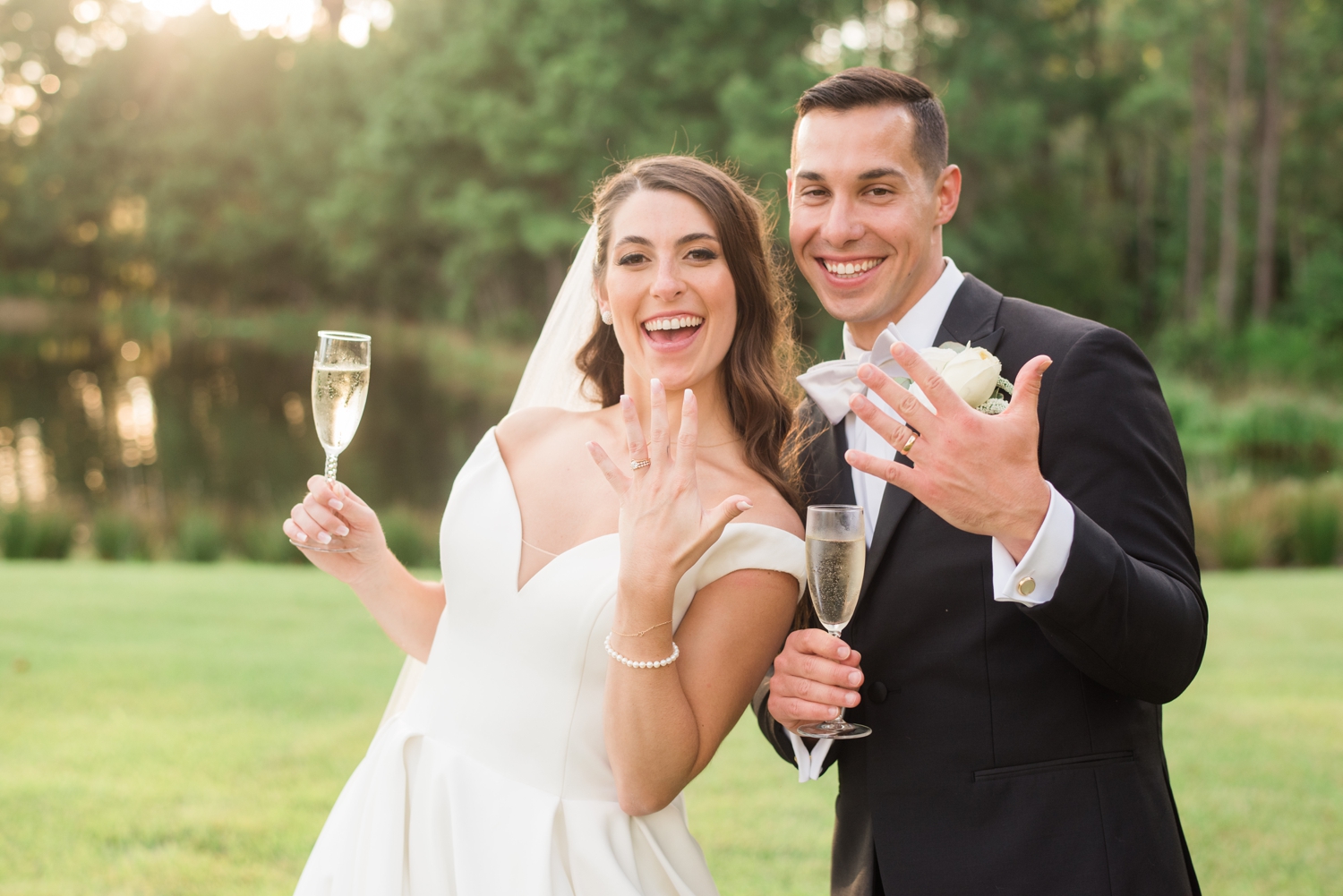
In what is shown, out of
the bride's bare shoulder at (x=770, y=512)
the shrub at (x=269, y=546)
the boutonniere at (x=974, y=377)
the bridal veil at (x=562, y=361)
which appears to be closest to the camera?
the boutonniere at (x=974, y=377)

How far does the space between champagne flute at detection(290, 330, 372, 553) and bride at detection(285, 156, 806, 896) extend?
0.14 metres

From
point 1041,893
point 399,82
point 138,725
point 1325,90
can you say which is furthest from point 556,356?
point 399,82

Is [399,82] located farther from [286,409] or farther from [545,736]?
[545,736]

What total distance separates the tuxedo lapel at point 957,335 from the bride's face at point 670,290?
1.45 ft

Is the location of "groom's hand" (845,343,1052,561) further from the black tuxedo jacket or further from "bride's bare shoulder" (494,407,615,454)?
"bride's bare shoulder" (494,407,615,454)

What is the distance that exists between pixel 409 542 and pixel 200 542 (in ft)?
8.03

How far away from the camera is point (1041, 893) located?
7.40 ft

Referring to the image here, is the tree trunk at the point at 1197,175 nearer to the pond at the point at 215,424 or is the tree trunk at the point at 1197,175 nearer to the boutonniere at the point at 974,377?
the pond at the point at 215,424

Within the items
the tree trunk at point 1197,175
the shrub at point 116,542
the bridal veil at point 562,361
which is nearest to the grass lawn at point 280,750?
the bridal veil at point 562,361

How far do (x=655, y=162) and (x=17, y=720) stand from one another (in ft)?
18.1

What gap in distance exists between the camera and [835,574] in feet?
7.30

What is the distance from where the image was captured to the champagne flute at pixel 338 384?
267 cm

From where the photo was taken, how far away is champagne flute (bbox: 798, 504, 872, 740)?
2.21 meters

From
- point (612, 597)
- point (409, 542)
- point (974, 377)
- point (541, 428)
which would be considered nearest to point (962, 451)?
point (974, 377)
